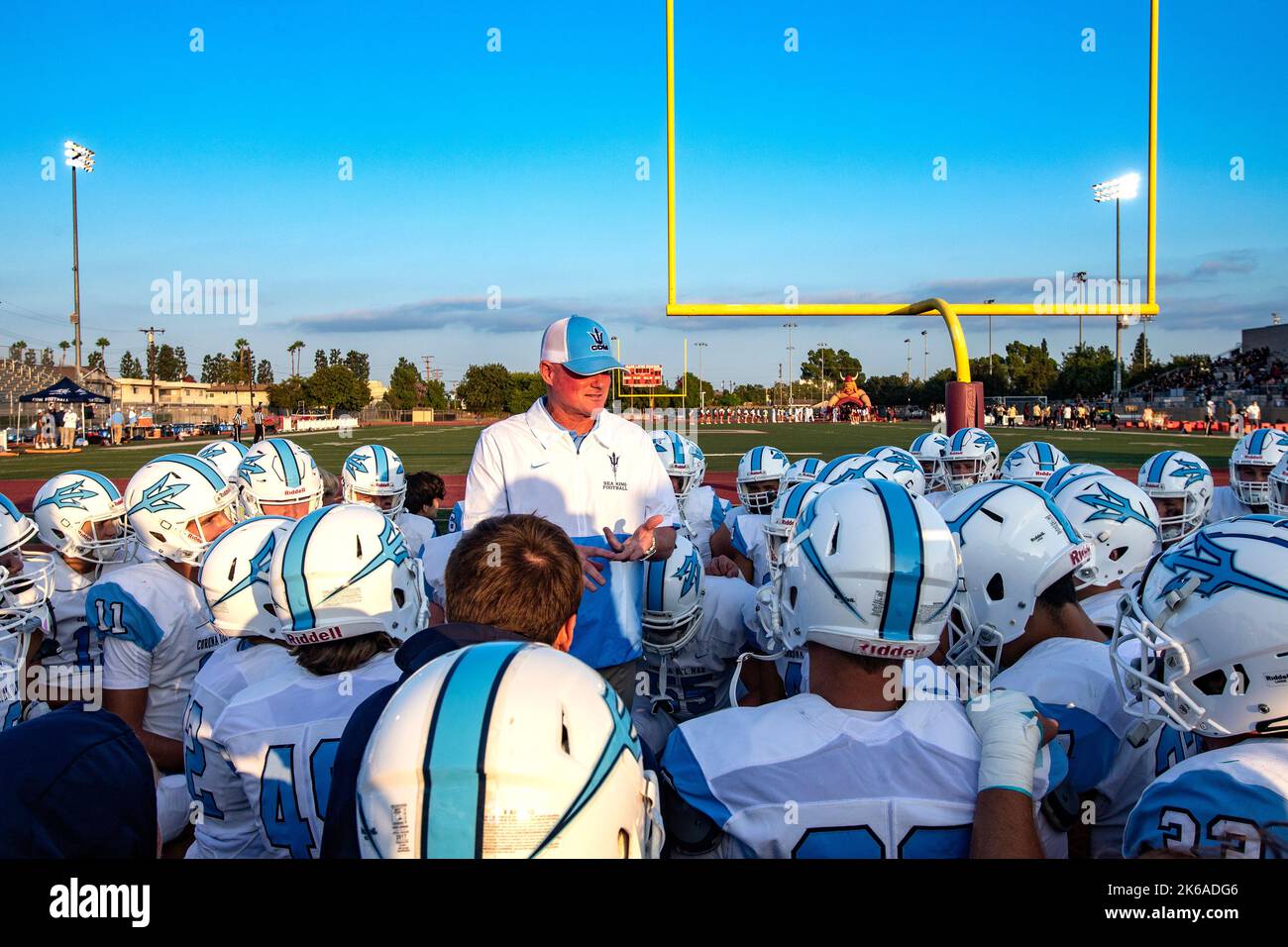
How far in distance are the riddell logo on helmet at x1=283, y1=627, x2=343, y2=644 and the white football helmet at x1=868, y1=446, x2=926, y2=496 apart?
13.3 ft

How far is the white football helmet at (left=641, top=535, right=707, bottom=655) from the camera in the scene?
418cm

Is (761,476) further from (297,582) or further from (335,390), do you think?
(335,390)

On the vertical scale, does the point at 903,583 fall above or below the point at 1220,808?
above

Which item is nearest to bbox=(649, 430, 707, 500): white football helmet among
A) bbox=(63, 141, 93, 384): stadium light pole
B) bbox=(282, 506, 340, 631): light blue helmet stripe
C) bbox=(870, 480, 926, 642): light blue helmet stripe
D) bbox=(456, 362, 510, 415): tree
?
bbox=(282, 506, 340, 631): light blue helmet stripe

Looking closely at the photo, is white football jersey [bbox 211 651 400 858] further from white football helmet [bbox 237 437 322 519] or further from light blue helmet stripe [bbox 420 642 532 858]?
white football helmet [bbox 237 437 322 519]

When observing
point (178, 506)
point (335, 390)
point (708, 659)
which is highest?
point (335, 390)

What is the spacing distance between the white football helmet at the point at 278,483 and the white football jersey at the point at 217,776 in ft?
9.85

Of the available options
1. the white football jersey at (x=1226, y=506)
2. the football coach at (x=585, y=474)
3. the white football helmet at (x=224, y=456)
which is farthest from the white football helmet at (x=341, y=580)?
the white football jersey at (x=1226, y=506)

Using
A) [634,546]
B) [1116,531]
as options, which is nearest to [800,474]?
[1116,531]

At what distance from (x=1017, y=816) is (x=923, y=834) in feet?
0.72

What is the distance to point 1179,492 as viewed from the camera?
6.20 m

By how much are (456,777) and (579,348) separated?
287 cm

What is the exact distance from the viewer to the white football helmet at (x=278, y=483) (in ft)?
18.9

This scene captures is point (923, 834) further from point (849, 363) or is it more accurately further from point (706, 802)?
point (849, 363)
